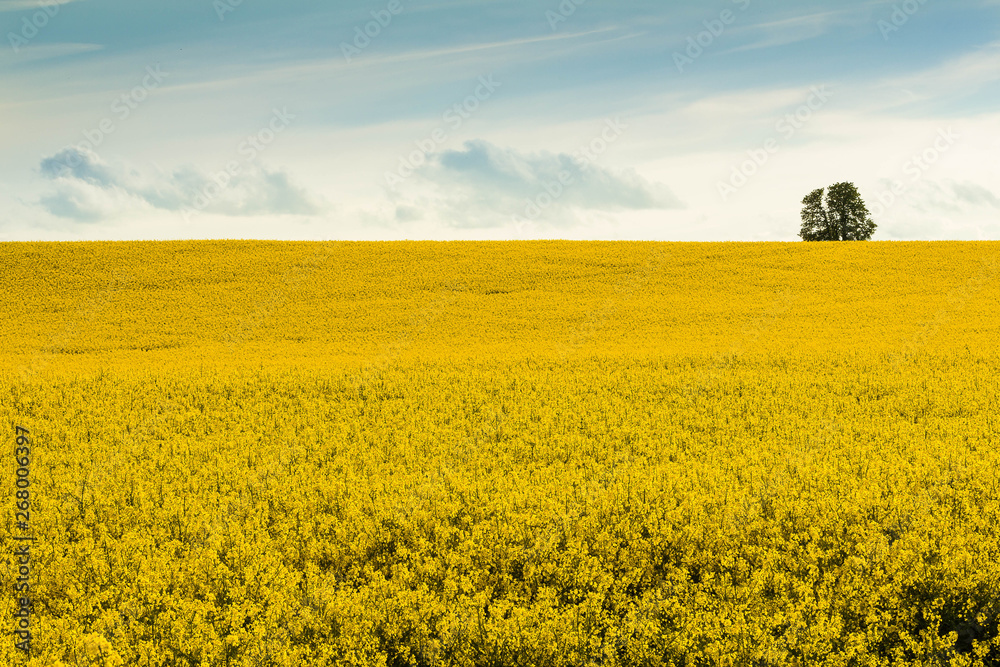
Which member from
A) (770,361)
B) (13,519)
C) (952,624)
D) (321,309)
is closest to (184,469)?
(13,519)

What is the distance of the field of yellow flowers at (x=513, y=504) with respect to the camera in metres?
6.15

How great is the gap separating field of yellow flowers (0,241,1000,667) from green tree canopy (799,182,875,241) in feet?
142

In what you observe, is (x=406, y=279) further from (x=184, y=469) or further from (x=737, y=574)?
(x=737, y=574)

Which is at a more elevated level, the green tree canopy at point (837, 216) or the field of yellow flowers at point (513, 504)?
the green tree canopy at point (837, 216)

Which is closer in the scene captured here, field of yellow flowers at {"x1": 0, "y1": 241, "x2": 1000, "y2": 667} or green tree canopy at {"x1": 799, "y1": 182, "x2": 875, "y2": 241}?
field of yellow flowers at {"x1": 0, "y1": 241, "x2": 1000, "y2": 667}

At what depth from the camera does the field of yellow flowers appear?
20.2ft

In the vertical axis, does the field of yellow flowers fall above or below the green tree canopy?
below

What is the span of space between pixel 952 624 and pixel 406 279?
31.8m

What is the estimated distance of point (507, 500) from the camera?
8594 mm

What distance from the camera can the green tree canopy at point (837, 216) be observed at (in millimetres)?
63500

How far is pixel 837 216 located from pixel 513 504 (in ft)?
215

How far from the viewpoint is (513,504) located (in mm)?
8523

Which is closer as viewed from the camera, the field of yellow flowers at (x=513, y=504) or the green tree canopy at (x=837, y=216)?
the field of yellow flowers at (x=513, y=504)

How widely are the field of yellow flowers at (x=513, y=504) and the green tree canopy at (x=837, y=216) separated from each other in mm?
43310
